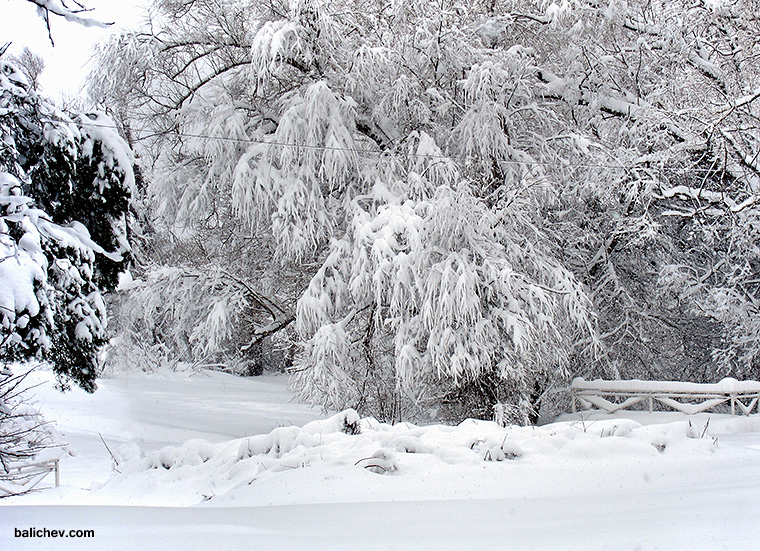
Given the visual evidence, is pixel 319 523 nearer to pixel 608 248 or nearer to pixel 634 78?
pixel 608 248

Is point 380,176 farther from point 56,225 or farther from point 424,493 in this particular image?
point 424,493

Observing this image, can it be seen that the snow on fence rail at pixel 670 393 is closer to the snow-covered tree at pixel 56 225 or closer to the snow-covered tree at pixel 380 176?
the snow-covered tree at pixel 380 176

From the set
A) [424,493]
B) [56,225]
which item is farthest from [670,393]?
[56,225]

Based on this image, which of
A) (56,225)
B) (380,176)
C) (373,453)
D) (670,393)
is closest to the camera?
(56,225)

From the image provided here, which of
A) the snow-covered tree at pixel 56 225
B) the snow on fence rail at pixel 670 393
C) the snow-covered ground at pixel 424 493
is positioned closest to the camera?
the snow-covered ground at pixel 424 493

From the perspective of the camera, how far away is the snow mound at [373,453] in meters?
5.96

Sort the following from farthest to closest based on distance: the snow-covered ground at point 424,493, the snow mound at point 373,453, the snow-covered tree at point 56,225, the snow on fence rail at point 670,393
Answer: the snow on fence rail at point 670,393 < the snow mound at point 373,453 < the snow-covered tree at point 56,225 < the snow-covered ground at point 424,493

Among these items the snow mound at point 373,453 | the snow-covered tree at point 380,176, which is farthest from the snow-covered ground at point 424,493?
the snow-covered tree at point 380,176

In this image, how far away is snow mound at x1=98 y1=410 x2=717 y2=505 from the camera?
5965 millimetres

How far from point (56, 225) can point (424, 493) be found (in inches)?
135

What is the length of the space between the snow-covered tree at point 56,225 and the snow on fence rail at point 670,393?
8556mm

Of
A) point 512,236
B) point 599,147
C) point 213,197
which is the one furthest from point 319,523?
point 599,147

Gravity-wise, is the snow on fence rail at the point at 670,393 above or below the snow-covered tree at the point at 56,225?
below

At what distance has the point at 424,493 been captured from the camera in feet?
17.4
